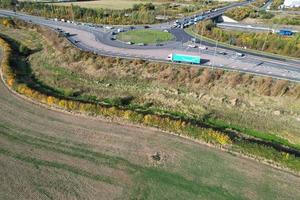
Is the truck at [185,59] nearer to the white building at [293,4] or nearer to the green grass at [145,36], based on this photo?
the green grass at [145,36]

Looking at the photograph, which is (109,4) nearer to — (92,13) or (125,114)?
(92,13)

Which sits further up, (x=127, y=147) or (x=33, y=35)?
(x=33, y=35)

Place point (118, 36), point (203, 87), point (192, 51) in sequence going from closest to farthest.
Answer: point (203, 87), point (192, 51), point (118, 36)

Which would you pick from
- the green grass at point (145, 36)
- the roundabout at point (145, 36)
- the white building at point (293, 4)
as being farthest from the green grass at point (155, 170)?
the white building at point (293, 4)

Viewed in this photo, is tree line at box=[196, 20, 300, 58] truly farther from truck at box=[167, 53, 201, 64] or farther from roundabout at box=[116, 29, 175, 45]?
truck at box=[167, 53, 201, 64]

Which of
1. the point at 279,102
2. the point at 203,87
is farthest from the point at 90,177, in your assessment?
the point at 279,102

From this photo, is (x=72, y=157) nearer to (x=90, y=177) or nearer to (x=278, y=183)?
(x=90, y=177)
